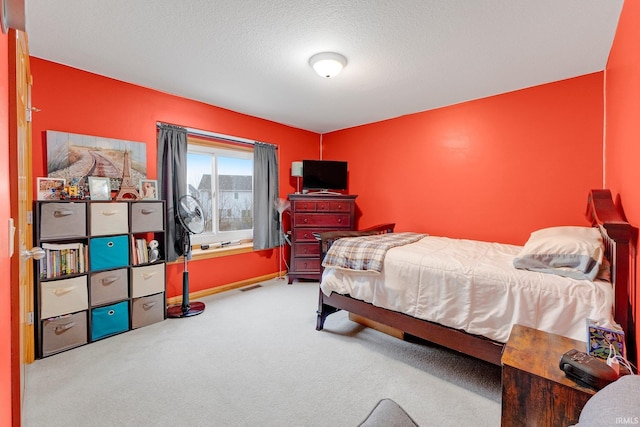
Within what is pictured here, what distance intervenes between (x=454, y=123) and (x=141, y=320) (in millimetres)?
3929

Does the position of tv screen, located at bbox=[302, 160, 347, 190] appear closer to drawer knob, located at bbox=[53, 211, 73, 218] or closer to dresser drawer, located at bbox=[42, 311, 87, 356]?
drawer knob, located at bbox=[53, 211, 73, 218]

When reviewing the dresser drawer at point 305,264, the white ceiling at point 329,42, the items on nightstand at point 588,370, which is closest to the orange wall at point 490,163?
the white ceiling at point 329,42

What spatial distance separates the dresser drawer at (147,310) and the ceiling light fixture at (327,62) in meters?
2.58

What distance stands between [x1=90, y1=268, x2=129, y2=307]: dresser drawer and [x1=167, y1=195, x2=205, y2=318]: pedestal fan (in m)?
0.56

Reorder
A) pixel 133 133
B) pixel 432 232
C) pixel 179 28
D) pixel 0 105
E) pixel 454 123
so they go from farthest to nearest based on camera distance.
Answer: pixel 432 232
pixel 454 123
pixel 133 133
pixel 179 28
pixel 0 105

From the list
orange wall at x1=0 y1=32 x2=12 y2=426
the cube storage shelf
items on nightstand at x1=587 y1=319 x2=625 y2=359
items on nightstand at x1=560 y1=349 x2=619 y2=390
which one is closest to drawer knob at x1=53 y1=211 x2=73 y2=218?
the cube storage shelf

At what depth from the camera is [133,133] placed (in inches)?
112

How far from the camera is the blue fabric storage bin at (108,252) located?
7.79ft

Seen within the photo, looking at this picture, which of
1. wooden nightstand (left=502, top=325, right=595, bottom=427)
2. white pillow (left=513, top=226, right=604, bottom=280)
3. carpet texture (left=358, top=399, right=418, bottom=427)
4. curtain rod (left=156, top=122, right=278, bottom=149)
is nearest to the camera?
carpet texture (left=358, top=399, right=418, bottom=427)

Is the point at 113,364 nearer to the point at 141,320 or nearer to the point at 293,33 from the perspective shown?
the point at 141,320

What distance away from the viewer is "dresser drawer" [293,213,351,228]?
4.04m

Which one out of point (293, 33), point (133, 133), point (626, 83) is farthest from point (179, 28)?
point (626, 83)

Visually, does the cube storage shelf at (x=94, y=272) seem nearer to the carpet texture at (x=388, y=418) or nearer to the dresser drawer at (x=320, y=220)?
the dresser drawer at (x=320, y=220)

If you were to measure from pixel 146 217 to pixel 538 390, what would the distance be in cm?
303
